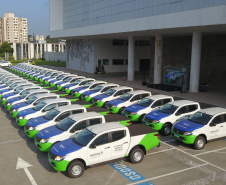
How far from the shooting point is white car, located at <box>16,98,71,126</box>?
14523 mm

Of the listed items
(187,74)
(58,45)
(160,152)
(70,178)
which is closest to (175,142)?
(160,152)

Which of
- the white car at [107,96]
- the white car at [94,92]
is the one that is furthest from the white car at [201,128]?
the white car at [94,92]

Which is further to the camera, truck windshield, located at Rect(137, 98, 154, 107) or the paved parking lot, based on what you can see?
truck windshield, located at Rect(137, 98, 154, 107)

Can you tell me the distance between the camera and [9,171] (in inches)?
400

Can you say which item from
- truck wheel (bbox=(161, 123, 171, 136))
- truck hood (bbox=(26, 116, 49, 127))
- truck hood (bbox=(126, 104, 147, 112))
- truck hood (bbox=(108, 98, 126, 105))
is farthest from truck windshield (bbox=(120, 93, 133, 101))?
truck hood (bbox=(26, 116, 49, 127))

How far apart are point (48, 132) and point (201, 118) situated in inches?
296

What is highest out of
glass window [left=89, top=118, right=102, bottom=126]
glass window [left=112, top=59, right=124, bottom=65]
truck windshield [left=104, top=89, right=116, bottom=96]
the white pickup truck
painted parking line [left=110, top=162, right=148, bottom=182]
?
glass window [left=112, top=59, right=124, bottom=65]

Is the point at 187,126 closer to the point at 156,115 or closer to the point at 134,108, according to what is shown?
the point at 156,115

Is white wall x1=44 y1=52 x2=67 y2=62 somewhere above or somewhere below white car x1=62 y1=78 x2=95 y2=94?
above

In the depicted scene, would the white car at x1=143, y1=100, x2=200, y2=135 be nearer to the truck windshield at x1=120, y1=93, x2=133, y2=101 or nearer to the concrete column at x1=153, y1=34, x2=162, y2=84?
the truck windshield at x1=120, y1=93, x2=133, y2=101

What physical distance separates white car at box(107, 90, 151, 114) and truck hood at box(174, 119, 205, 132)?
16.9ft

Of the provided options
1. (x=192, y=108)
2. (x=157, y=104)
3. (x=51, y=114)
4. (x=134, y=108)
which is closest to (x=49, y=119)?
Result: (x=51, y=114)

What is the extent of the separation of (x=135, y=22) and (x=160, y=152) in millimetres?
21476

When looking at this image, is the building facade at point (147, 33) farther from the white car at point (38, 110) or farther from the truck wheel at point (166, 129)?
the white car at point (38, 110)
